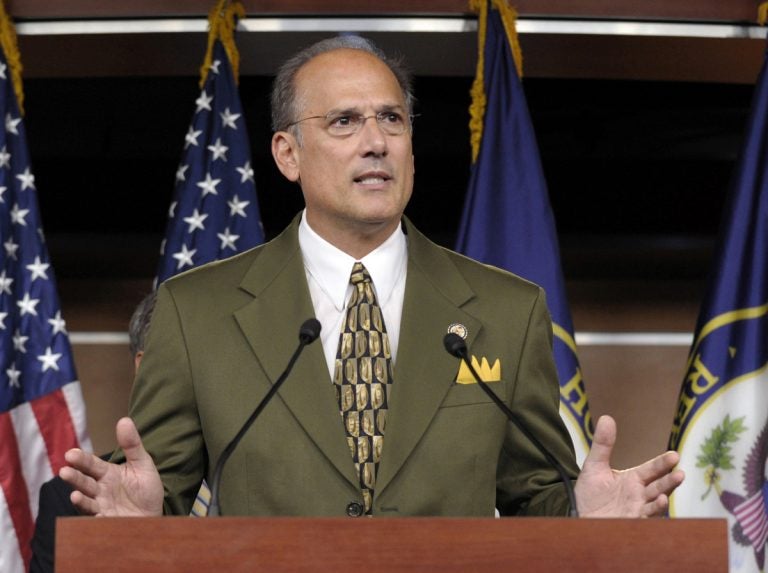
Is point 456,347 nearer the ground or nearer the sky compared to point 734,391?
nearer the ground

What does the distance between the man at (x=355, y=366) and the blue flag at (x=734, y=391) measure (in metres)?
1.48

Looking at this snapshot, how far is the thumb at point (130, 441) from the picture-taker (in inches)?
65.7

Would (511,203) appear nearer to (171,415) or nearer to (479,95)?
(479,95)

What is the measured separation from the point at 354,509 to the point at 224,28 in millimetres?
2179

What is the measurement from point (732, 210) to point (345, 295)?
6.02ft

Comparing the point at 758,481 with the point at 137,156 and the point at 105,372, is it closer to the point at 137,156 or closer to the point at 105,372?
the point at 105,372

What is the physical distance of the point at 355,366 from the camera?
207 cm

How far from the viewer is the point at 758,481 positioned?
11.3ft

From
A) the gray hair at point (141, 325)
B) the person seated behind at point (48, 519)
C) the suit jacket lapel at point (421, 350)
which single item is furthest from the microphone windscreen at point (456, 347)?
the gray hair at point (141, 325)

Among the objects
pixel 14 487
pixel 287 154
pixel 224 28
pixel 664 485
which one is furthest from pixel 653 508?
pixel 224 28

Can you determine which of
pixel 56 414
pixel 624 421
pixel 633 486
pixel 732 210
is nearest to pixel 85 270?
pixel 56 414

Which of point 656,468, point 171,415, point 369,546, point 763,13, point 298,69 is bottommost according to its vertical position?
point 369,546

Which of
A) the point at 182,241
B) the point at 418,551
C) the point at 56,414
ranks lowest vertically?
the point at 418,551

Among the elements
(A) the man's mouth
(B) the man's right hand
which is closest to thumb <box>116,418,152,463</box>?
(B) the man's right hand
